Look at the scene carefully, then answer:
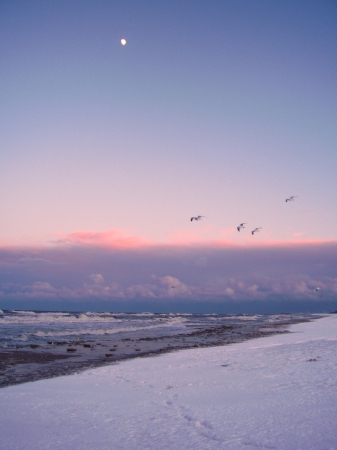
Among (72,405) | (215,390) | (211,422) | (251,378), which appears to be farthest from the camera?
(251,378)

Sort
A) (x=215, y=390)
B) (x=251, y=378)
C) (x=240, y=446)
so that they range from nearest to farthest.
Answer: (x=240, y=446)
(x=215, y=390)
(x=251, y=378)

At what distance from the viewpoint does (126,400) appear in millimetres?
8086

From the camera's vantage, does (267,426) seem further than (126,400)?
No

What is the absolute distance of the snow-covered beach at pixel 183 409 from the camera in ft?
17.7

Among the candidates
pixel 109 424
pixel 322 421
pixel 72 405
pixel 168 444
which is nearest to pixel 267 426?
pixel 322 421

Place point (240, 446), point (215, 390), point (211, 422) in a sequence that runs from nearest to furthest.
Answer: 1. point (240, 446)
2. point (211, 422)
3. point (215, 390)

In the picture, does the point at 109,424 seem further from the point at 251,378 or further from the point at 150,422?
the point at 251,378

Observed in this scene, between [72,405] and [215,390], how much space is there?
3.23 metres

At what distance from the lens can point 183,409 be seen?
6992 millimetres

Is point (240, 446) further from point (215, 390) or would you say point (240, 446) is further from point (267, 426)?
point (215, 390)

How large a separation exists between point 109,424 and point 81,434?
61 centimetres

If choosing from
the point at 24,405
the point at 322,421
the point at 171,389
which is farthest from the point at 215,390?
the point at 24,405

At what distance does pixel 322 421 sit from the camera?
5.73 m

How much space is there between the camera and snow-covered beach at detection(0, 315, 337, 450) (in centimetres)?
539
